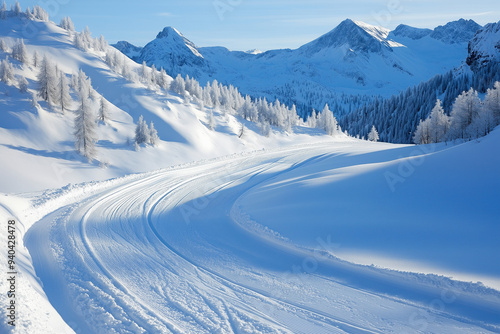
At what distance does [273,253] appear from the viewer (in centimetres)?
1040

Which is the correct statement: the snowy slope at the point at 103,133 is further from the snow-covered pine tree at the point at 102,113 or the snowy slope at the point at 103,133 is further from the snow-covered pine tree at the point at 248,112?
the snow-covered pine tree at the point at 248,112

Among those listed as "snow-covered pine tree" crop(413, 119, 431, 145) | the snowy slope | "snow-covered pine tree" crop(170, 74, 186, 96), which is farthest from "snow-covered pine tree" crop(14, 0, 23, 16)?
"snow-covered pine tree" crop(413, 119, 431, 145)

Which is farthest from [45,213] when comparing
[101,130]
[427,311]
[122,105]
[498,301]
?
[122,105]

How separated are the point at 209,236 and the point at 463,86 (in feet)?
456

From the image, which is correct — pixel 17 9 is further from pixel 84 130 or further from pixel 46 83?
pixel 84 130

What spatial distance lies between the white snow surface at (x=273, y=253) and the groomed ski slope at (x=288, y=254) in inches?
1.8

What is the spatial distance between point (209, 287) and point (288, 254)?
3.25 metres

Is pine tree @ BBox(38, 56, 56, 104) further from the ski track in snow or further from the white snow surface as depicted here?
the ski track in snow

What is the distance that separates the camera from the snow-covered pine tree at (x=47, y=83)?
36.8m

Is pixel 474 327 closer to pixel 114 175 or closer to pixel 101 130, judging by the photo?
pixel 114 175

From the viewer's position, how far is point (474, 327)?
622 centimetres

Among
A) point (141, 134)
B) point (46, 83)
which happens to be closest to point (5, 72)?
point (46, 83)

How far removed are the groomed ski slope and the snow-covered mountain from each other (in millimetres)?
155378

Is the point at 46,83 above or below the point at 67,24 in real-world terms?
below
